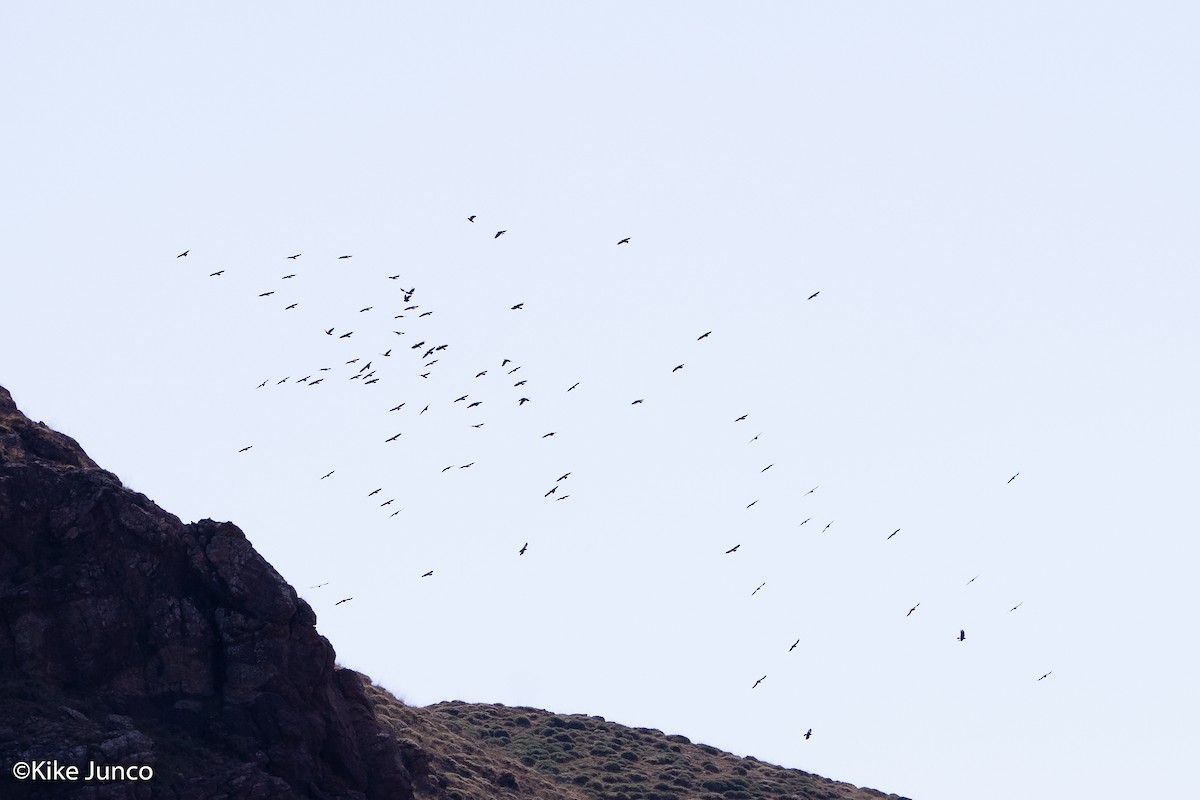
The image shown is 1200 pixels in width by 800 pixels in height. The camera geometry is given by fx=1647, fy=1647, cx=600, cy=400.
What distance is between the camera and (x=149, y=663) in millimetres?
65875

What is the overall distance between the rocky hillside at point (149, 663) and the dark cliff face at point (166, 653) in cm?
6

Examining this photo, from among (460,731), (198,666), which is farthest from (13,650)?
(460,731)

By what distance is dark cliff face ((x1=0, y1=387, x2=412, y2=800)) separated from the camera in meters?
62.5

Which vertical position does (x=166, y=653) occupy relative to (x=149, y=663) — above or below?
above

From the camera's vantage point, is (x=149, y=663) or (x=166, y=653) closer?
(x=149, y=663)

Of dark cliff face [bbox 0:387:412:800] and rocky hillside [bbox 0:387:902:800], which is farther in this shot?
dark cliff face [bbox 0:387:412:800]

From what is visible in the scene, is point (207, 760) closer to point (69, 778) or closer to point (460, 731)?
point (69, 778)

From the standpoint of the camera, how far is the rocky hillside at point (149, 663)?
2387 inches

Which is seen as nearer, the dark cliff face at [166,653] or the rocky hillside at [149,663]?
the rocky hillside at [149,663]

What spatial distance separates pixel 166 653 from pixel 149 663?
755mm

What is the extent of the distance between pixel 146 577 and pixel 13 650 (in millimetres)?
6077

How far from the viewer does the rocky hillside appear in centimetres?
6062

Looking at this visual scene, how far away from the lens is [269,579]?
6888 cm

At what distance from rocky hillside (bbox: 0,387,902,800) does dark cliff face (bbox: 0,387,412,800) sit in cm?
6
